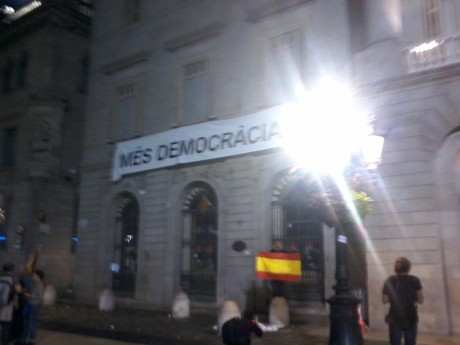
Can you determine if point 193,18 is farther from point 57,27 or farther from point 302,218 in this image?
point 57,27

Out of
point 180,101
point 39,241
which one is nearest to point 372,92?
point 180,101

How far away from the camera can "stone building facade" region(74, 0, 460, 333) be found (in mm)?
11742

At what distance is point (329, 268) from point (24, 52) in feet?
65.0

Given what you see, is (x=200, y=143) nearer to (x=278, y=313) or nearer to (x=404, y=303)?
(x=278, y=313)

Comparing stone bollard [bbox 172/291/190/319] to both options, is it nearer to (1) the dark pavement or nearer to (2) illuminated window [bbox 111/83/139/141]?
(1) the dark pavement

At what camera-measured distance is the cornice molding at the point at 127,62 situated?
19.2m

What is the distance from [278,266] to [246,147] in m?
3.84

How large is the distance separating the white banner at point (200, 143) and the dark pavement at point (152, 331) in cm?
511

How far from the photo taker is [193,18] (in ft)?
58.4

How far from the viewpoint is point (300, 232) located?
559 inches

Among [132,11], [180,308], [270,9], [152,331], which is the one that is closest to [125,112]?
[132,11]

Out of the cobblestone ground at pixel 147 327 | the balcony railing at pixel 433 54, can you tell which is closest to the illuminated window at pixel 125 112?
the cobblestone ground at pixel 147 327

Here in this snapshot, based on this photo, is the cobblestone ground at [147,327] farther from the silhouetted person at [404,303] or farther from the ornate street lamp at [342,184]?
the ornate street lamp at [342,184]

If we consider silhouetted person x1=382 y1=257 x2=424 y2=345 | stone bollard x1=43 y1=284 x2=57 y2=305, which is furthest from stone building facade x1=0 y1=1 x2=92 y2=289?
silhouetted person x1=382 y1=257 x2=424 y2=345
